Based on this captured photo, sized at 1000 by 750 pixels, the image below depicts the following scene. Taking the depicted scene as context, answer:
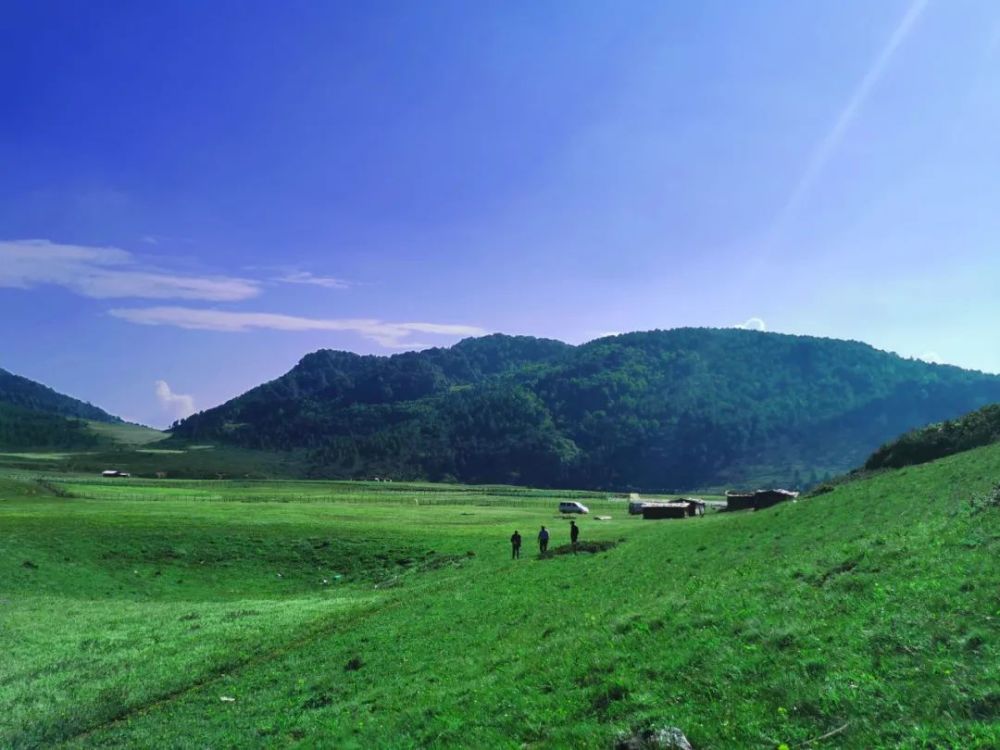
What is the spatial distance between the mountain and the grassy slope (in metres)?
10.0

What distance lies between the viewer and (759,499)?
264 feet

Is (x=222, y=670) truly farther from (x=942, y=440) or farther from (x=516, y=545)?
(x=942, y=440)

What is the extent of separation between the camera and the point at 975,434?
5112 cm

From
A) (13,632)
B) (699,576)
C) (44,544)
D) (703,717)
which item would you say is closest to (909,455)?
(699,576)

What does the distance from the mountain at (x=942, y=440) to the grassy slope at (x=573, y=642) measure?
1001 centimetres

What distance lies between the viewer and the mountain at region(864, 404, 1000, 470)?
166 feet

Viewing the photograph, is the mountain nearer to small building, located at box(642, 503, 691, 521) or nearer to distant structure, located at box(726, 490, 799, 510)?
distant structure, located at box(726, 490, 799, 510)

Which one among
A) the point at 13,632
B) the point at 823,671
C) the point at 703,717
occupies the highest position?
the point at 823,671

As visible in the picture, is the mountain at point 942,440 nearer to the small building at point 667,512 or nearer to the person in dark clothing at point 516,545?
the person in dark clothing at point 516,545

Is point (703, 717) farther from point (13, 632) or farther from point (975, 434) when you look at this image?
point (975, 434)

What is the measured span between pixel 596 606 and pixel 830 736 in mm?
15698

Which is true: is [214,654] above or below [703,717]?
below

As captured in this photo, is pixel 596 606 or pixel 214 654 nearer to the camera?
pixel 596 606

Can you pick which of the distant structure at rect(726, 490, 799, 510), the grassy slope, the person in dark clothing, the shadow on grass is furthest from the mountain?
the person in dark clothing
